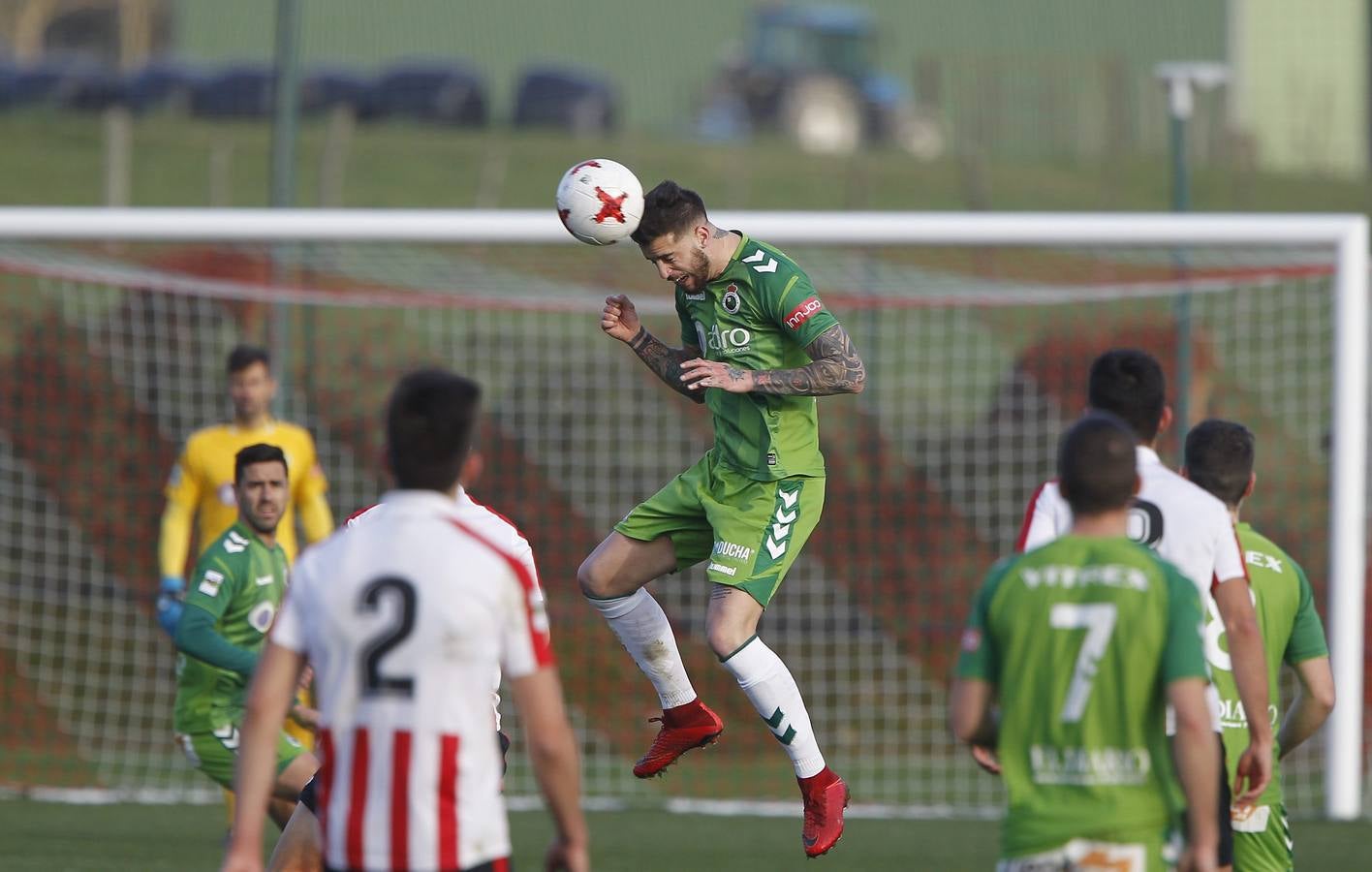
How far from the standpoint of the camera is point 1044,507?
18.0ft

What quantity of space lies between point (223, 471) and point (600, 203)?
4.61m

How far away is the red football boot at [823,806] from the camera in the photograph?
22.3 ft

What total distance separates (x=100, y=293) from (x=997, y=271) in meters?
9.72

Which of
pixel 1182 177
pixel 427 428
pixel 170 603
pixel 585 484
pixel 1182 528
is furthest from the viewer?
pixel 585 484

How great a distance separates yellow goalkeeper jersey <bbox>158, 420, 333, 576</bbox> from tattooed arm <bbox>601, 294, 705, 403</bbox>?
3728mm

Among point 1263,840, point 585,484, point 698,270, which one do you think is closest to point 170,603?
point 698,270

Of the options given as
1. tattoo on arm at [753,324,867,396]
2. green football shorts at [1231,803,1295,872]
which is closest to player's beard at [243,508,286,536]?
tattoo on arm at [753,324,867,396]

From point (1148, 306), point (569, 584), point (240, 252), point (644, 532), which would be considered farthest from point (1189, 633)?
point (1148, 306)

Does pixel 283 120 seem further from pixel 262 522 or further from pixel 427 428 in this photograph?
pixel 427 428

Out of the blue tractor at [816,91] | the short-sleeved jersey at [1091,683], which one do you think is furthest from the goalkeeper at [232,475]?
the blue tractor at [816,91]

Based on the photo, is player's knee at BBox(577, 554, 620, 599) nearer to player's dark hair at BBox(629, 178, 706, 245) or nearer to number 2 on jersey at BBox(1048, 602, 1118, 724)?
player's dark hair at BBox(629, 178, 706, 245)

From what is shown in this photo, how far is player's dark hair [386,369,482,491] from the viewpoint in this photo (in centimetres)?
420

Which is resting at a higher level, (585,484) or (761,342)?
(761,342)

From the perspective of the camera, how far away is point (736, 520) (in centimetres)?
691
